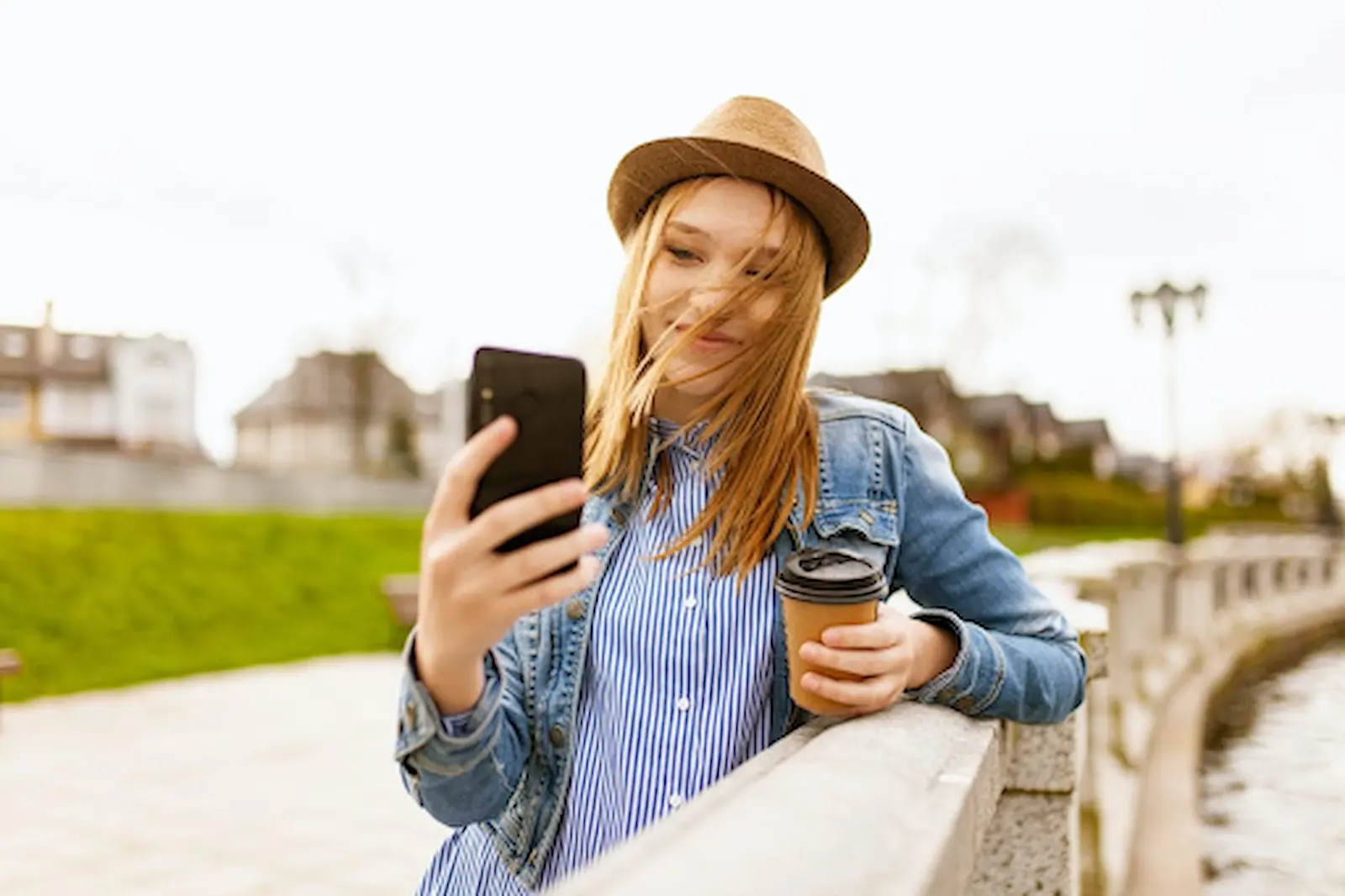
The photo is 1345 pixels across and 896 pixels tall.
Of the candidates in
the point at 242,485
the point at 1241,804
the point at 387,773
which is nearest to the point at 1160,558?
the point at 1241,804

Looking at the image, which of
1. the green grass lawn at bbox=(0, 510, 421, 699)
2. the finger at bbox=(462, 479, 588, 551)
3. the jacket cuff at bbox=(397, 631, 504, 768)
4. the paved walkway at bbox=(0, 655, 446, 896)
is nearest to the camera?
the finger at bbox=(462, 479, 588, 551)

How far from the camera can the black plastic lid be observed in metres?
1.46

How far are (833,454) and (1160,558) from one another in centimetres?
838

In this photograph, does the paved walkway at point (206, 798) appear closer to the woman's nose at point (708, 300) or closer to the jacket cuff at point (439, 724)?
the jacket cuff at point (439, 724)

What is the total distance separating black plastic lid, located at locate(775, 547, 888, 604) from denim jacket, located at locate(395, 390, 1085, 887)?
0.61 feet

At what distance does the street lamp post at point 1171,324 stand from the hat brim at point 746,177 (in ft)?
46.1

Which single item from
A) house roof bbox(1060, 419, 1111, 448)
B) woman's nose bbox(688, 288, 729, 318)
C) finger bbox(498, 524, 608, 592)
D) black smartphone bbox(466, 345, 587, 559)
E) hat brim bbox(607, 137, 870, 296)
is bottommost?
finger bbox(498, 524, 608, 592)

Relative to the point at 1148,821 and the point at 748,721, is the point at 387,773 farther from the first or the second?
the point at 748,721

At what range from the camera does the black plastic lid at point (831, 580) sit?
1463mm

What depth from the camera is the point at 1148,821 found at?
19.1 feet

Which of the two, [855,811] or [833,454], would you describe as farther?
[833,454]

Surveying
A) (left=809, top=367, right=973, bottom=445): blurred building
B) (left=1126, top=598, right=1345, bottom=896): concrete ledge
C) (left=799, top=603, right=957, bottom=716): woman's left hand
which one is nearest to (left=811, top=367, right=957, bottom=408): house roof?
(left=809, top=367, right=973, bottom=445): blurred building

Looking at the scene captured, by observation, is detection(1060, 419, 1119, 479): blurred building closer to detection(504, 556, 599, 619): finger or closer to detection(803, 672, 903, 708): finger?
detection(803, 672, 903, 708): finger

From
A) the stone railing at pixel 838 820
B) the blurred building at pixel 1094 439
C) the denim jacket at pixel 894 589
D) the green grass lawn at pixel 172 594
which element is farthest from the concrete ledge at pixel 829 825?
the blurred building at pixel 1094 439
